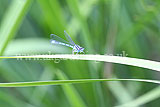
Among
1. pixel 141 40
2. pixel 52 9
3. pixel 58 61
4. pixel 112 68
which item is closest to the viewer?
pixel 52 9

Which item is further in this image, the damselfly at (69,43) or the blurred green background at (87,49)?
the blurred green background at (87,49)

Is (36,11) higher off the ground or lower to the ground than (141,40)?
higher

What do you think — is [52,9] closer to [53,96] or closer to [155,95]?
[53,96]

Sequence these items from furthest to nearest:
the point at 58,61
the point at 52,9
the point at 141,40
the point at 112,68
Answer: the point at 141,40, the point at 112,68, the point at 58,61, the point at 52,9

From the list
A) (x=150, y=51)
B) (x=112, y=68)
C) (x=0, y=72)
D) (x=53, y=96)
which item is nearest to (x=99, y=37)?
(x=112, y=68)

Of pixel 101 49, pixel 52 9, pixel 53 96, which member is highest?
pixel 52 9

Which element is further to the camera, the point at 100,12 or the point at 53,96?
the point at 100,12

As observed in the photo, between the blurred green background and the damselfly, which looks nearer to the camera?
the damselfly
